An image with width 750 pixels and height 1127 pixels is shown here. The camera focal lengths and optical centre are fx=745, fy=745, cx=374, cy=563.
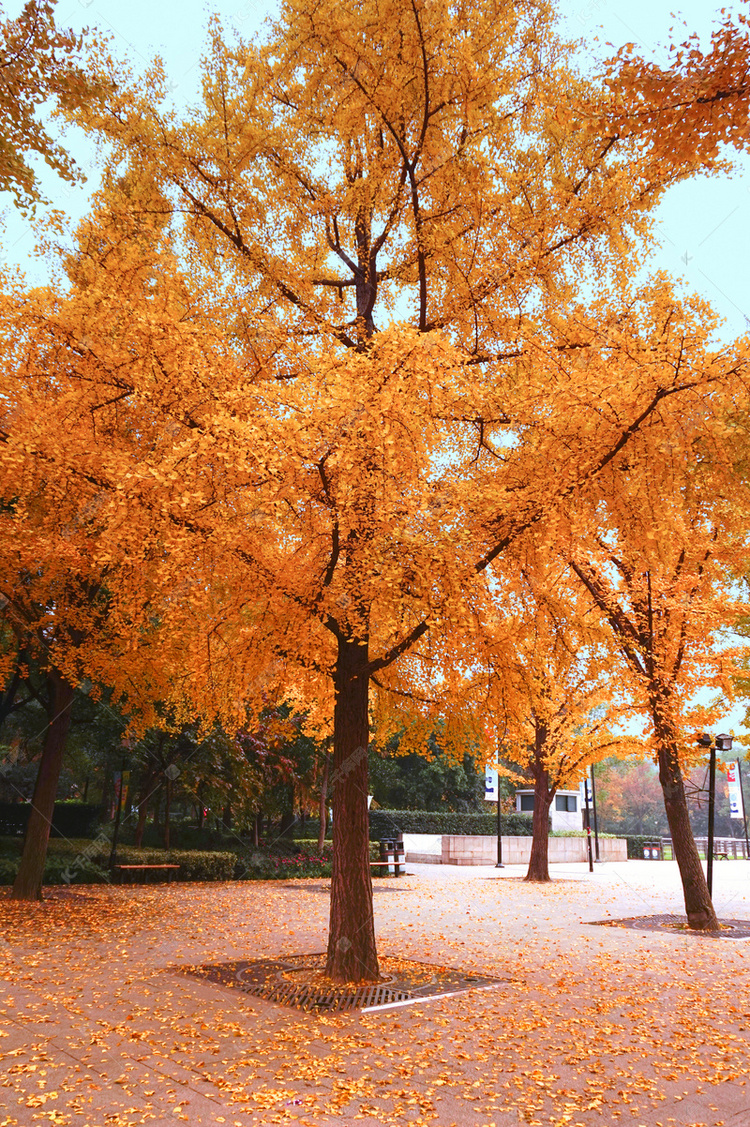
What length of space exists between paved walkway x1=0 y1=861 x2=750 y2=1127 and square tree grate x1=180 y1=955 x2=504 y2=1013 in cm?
24

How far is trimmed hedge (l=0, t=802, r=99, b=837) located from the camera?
66.0ft

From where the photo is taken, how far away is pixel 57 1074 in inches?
177

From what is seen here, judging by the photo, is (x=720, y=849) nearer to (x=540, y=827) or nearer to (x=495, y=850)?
(x=495, y=850)

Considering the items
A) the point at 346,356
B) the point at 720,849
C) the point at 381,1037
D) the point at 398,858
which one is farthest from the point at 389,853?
the point at 720,849

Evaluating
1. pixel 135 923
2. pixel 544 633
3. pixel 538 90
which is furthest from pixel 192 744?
pixel 538 90

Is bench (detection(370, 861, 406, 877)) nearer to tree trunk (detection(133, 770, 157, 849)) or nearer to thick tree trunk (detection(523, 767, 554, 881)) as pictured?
thick tree trunk (detection(523, 767, 554, 881))

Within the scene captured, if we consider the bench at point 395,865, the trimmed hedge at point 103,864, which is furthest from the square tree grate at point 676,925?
the trimmed hedge at point 103,864

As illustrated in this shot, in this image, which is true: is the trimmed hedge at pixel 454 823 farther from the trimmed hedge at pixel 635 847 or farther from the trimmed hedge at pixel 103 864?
the trimmed hedge at pixel 103 864

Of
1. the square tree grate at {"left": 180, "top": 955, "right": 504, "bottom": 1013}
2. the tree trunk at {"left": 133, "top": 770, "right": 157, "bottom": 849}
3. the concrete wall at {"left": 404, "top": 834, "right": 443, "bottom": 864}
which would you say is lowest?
the concrete wall at {"left": 404, "top": 834, "right": 443, "bottom": 864}

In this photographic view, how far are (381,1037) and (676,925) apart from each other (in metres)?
8.68

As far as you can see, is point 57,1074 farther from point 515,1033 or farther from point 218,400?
point 218,400

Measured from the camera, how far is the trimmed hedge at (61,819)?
20109 millimetres

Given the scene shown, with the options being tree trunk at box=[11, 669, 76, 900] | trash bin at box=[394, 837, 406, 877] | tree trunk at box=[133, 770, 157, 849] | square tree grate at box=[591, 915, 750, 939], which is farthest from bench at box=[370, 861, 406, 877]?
tree trunk at box=[11, 669, 76, 900]

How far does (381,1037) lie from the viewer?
5508mm
